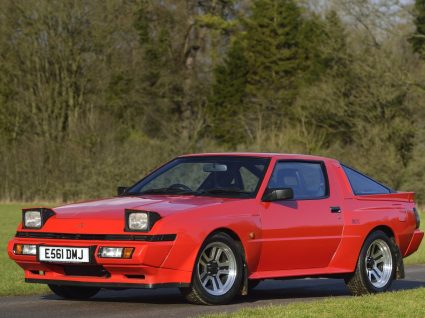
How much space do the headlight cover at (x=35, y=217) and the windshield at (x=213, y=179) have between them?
4.40 feet

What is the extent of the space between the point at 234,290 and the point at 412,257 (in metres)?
10.2

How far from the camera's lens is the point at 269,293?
40.0 ft

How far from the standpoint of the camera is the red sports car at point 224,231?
9797mm

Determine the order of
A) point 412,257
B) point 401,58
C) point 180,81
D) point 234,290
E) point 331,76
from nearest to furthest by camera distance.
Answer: point 234,290, point 412,257, point 401,58, point 331,76, point 180,81

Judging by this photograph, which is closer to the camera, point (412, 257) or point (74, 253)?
point (74, 253)

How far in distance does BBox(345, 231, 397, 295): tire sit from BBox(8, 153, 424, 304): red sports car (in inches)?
0.4

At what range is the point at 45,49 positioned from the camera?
46.0m

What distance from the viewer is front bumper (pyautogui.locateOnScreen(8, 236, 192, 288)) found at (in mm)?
9656

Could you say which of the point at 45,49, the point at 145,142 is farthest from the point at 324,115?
the point at 45,49

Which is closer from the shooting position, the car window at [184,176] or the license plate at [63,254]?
the license plate at [63,254]

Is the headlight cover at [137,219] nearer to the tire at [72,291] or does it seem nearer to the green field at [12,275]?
the tire at [72,291]

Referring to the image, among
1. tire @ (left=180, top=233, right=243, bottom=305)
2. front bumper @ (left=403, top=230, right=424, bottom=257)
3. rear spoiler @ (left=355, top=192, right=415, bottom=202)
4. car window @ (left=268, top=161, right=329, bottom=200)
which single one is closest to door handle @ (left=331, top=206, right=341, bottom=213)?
car window @ (left=268, top=161, right=329, bottom=200)

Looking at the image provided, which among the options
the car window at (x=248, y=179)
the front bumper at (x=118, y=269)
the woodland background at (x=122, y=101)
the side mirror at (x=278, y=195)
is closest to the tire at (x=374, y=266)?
the side mirror at (x=278, y=195)

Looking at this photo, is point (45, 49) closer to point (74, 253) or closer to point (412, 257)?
point (412, 257)
